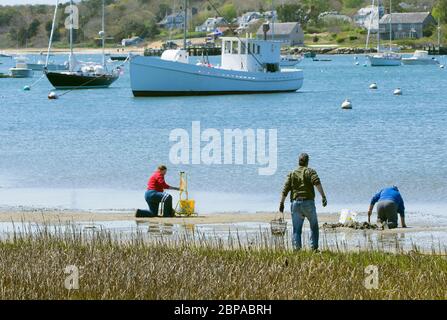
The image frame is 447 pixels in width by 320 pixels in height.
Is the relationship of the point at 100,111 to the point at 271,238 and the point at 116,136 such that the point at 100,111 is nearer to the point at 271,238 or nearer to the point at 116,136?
the point at 116,136

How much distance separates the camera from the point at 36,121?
74.9m

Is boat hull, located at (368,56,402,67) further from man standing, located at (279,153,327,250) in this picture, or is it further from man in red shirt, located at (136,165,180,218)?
man standing, located at (279,153,327,250)

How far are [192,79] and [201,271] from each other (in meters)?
72.3

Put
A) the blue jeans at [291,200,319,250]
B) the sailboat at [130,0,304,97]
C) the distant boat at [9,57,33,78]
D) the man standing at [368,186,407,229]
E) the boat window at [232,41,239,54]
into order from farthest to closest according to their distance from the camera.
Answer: the distant boat at [9,57,33,78]
the boat window at [232,41,239,54]
the sailboat at [130,0,304,97]
the man standing at [368,186,407,229]
the blue jeans at [291,200,319,250]

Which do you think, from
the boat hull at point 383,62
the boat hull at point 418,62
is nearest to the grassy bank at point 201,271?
the boat hull at point 383,62

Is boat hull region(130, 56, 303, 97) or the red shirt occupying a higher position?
boat hull region(130, 56, 303, 97)

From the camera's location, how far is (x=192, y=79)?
88.9 metres

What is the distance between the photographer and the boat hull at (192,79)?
8650 centimetres

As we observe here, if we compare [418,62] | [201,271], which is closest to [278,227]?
[201,271]

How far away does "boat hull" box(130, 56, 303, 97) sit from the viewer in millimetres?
86500

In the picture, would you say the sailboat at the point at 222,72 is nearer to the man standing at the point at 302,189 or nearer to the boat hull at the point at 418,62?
the man standing at the point at 302,189

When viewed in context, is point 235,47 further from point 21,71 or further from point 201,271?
point 201,271

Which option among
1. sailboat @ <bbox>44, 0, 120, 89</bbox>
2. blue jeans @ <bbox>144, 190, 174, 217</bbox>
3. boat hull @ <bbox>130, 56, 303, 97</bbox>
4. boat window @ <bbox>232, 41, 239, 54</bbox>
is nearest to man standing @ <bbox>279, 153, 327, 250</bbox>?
blue jeans @ <bbox>144, 190, 174, 217</bbox>

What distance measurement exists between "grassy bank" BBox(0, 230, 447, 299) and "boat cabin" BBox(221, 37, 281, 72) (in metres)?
64.6
